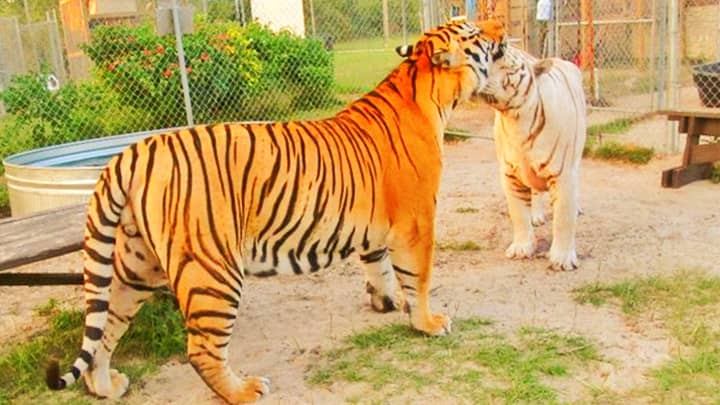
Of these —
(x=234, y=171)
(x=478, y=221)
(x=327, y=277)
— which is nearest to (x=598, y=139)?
(x=478, y=221)

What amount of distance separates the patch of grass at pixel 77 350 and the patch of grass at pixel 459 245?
2.30 metres

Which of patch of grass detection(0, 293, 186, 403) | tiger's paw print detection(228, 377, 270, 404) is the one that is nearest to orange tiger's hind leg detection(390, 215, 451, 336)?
tiger's paw print detection(228, 377, 270, 404)

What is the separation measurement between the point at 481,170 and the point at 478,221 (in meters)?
2.19

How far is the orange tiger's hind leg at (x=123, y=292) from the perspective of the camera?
11.1ft

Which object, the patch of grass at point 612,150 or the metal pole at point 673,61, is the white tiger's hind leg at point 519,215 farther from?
the metal pole at point 673,61

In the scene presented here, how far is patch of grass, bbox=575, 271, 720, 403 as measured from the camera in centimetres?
344

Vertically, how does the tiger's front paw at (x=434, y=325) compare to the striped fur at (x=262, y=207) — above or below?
below

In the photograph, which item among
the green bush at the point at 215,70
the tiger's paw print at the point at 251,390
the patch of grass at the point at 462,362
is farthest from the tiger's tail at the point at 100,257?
the green bush at the point at 215,70

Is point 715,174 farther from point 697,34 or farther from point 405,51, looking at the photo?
point 697,34

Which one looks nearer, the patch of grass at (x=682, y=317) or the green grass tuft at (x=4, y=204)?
the patch of grass at (x=682, y=317)

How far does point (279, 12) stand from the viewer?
58.0ft

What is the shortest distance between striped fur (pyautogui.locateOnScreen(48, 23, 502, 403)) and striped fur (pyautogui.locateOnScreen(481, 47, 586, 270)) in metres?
0.59

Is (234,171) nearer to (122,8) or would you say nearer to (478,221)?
(478,221)

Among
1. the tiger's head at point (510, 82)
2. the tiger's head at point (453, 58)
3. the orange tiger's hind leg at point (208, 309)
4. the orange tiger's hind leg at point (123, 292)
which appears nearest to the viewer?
the orange tiger's hind leg at point (208, 309)
